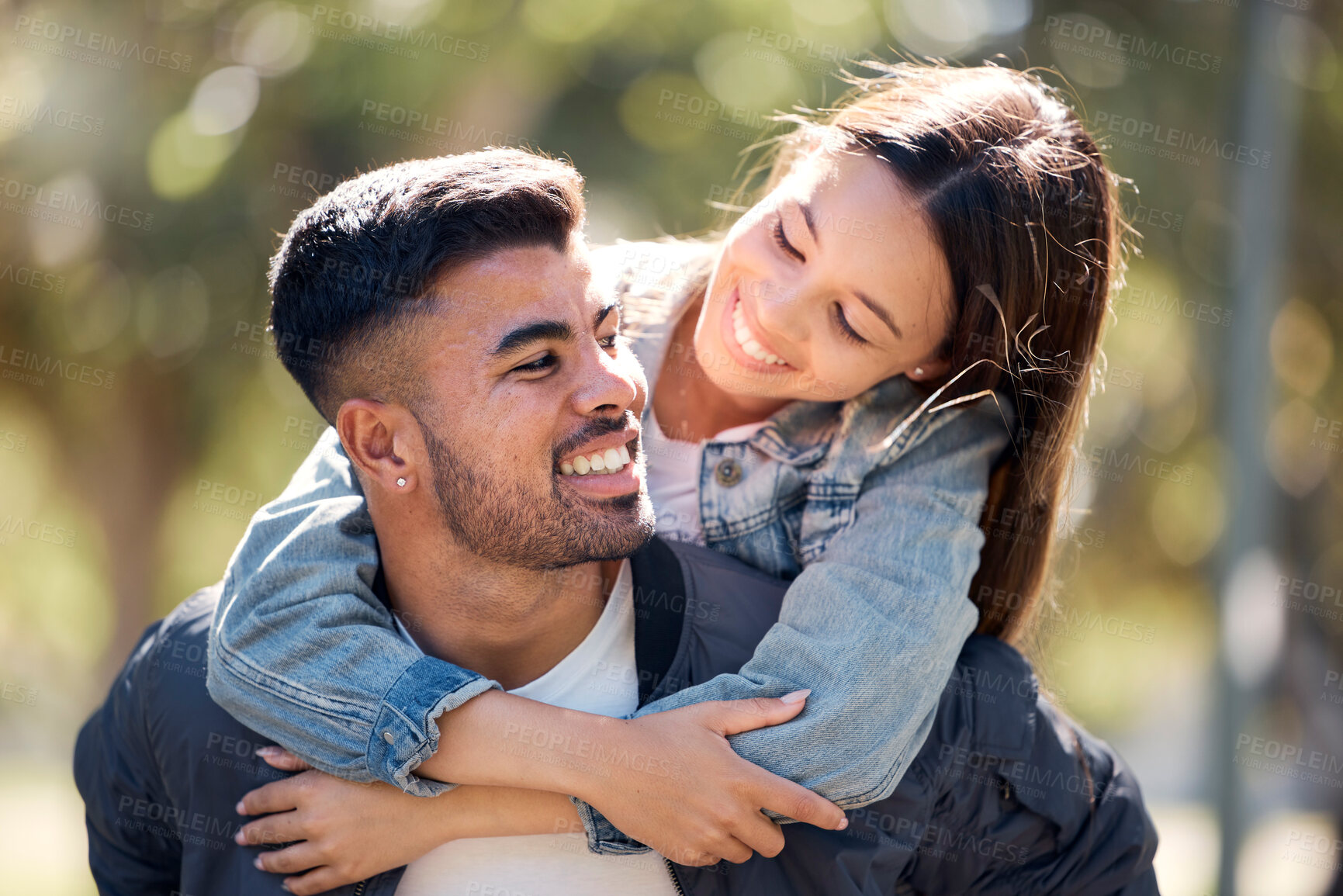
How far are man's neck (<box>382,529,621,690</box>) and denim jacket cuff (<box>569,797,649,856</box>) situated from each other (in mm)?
389

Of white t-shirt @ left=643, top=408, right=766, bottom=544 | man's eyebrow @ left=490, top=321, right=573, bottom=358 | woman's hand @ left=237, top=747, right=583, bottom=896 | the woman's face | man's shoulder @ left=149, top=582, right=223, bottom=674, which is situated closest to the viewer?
woman's hand @ left=237, top=747, right=583, bottom=896

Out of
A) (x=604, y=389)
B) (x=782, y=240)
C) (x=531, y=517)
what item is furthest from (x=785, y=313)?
(x=531, y=517)

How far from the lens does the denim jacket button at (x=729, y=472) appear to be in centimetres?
266

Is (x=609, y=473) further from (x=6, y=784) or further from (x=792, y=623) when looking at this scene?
(x=6, y=784)

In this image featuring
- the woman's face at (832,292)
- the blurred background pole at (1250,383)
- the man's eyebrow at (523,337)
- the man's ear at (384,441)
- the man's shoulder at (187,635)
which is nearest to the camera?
the man's eyebrow at (523,337)

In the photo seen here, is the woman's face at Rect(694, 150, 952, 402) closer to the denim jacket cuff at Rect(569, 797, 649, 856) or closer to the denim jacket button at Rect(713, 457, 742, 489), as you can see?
the denim jacket button at Rect(713, 457, 742, 489)

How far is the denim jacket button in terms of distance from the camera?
8.71ft

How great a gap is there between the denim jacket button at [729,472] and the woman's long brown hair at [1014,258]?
1.65 ft

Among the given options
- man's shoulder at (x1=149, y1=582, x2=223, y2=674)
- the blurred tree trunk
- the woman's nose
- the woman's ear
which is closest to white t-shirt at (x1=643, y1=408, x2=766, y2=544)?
the woman's nose

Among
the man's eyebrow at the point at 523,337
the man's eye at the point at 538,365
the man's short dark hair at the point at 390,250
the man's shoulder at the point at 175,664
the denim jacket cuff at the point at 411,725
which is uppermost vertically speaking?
the man's short dark hair at the point at 390,250

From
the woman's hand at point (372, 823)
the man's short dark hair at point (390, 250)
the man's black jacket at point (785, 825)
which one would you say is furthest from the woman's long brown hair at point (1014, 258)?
the woman's hand at point (372, 823)

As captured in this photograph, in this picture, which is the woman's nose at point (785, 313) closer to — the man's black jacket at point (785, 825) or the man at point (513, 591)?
the man at point (513, 591)

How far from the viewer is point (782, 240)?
2.64 meters

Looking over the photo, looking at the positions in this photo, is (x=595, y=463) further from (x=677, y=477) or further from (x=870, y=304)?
(x=870, y=304)
